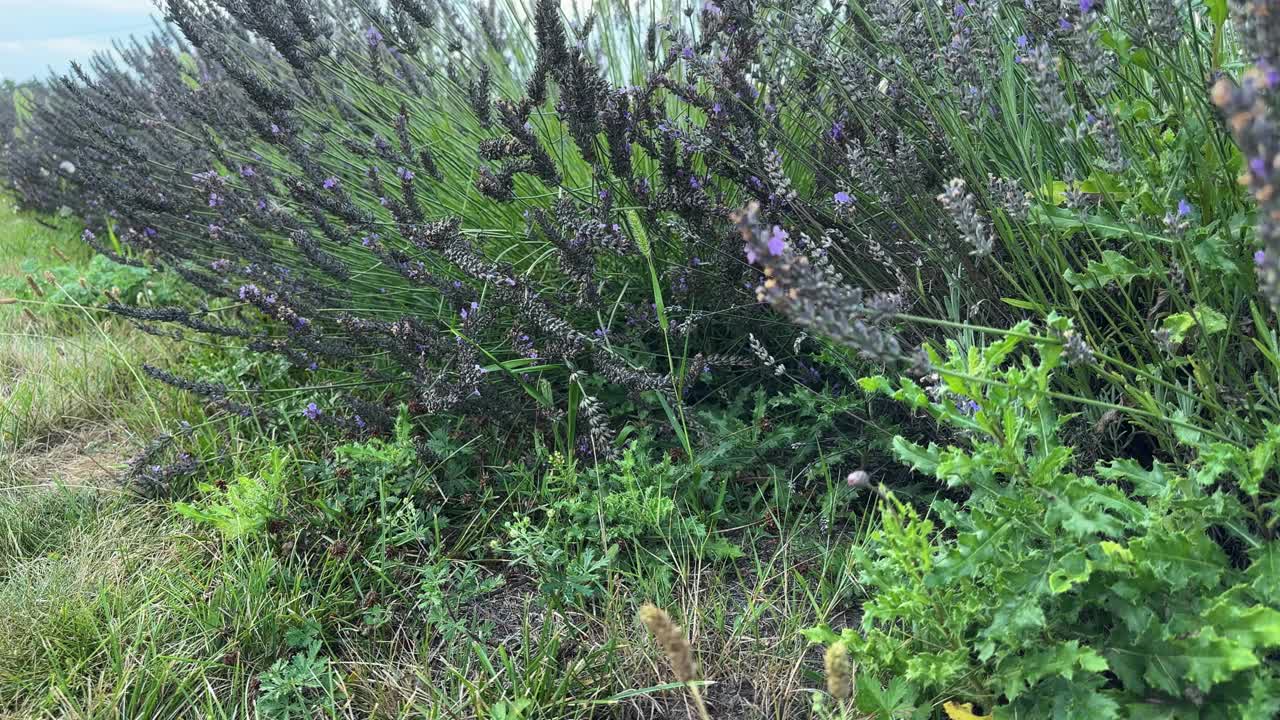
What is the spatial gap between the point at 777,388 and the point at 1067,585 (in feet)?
3.83

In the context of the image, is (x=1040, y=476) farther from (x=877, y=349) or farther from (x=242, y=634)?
(x=242, y=634)

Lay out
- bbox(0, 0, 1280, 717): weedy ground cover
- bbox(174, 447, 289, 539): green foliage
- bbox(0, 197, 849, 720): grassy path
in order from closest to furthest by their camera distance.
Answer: bbox(0, 0, 1280, 717): weedy ground cover, bbox(0, 197, 849, 720): grassy path, bbox(174, 447, 289, 539): green foliage

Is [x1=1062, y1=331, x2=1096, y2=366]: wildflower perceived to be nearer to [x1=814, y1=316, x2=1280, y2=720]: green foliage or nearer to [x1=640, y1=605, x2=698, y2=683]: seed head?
[x1=814, y1=316, x2=1280, y2=720]: green foliage

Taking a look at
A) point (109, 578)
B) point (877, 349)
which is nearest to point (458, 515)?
point (109, 578)

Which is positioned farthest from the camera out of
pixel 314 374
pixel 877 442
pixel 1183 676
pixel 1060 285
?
pixel 314 374

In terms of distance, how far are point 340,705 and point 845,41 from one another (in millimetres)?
1910

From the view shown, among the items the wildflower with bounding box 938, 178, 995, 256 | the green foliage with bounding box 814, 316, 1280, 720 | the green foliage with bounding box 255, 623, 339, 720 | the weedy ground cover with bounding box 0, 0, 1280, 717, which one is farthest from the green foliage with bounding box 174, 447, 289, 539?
the wildflower with bounding box 938, 178, 995, 256

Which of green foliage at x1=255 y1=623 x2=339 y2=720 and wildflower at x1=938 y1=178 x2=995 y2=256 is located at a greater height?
wildflower at x1=938 y1=178 x2=995 y2=256

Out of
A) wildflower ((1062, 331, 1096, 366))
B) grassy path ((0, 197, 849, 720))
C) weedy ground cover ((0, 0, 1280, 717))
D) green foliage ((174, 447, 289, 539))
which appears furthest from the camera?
green foliage ((174, 447, 289, 539))

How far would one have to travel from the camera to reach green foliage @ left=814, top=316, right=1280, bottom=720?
1.05 metres

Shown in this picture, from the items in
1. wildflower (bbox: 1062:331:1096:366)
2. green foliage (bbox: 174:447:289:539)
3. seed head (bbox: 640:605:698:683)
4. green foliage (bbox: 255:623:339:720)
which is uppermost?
green foliage (bbox: 174:447:289:539)

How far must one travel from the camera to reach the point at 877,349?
89 centimetres

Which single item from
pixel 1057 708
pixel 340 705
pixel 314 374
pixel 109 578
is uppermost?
pixel 314 374

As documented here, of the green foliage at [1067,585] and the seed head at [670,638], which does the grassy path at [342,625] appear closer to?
the green foliage at [1067,585]
